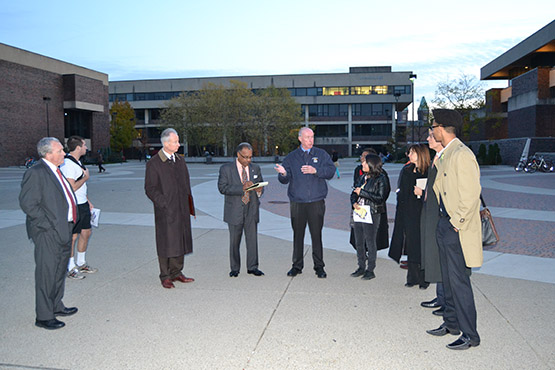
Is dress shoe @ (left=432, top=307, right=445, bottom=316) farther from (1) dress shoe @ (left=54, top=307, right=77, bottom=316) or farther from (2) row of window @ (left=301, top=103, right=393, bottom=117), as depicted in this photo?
(2) row of window @ (left=301, top=103, right=393, bottom=117)

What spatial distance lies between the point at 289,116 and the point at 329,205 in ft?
147

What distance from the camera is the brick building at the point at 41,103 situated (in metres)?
46.1

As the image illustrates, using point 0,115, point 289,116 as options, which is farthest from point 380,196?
point 289,116

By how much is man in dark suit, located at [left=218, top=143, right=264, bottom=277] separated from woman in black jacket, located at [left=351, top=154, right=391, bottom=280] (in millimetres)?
1427

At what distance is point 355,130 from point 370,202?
81085 millimetres

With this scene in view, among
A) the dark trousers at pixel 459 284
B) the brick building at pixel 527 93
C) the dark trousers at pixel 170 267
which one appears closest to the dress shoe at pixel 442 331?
the dark trousers at pixel 459 284

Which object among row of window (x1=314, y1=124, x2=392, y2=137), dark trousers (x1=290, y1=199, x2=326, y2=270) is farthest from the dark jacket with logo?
row of window (x1=314, y1=124, x2=392, y2=137)

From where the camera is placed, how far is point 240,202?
6578 mm

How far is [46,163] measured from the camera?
188 inches

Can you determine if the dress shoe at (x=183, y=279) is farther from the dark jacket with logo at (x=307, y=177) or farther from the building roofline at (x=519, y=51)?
the building roofline at (x=519, y=51)

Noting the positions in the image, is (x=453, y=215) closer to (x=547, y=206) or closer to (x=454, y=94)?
(x=547, y=206)

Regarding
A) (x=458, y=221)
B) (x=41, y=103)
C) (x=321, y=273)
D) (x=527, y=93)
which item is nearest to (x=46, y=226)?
(x=321, y=273)

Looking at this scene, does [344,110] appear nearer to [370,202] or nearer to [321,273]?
[370,202]

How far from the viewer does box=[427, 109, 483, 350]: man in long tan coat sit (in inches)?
156
